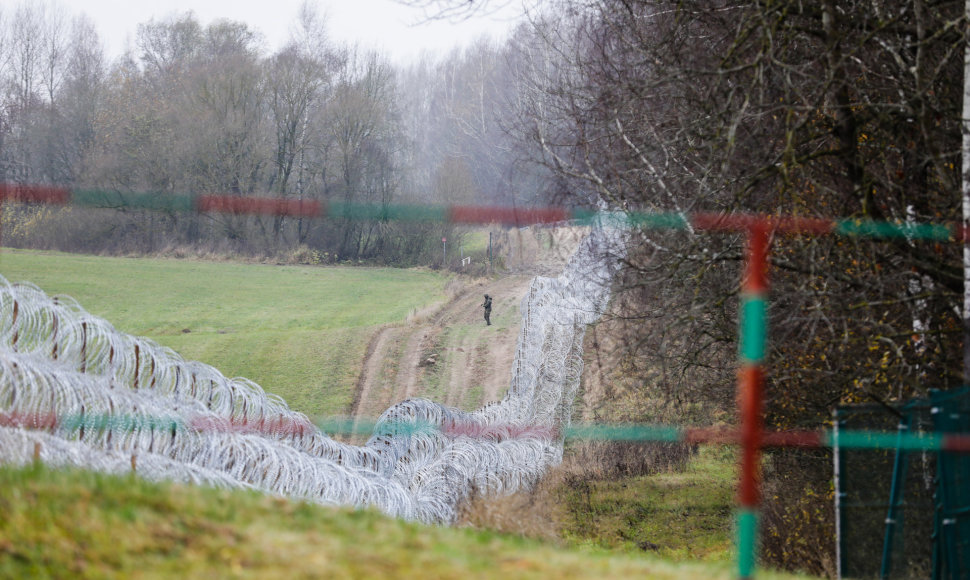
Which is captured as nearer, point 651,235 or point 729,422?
point 651,235

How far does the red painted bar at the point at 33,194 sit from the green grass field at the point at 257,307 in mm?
16818

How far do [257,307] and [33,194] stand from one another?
2453 cm

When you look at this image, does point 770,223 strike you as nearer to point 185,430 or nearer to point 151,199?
point 151,199

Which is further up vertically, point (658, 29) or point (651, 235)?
point (658, 29)

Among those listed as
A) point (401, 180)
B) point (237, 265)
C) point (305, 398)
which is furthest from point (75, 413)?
point (401, 180)

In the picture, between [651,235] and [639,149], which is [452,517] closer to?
[651,235]

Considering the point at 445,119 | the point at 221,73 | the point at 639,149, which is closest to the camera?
the point at 639,149

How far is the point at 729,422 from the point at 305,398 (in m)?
13.8

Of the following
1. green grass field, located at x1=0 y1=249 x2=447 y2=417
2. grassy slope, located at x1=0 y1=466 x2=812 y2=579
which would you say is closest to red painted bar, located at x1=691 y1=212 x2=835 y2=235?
grassy slope, located at x1=0 y1=466 x2=812 y2=579

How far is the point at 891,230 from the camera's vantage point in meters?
5.82

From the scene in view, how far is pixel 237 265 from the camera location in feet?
93.0

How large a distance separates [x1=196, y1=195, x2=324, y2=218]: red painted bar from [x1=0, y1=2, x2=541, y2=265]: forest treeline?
1848 centimetres

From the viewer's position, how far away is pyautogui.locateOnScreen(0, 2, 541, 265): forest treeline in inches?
1085

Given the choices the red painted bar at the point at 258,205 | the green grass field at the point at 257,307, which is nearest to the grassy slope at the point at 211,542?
the red painted bar at the point at 258,205
